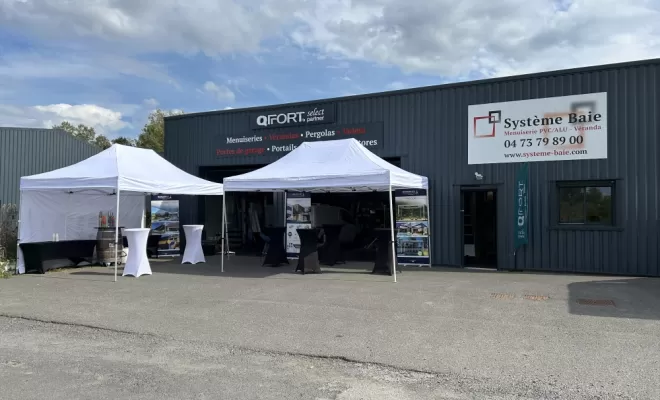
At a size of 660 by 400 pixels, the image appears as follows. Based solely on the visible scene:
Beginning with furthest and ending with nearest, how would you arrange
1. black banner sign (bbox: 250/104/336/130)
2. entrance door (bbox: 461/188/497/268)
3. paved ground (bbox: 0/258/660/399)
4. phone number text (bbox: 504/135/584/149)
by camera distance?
1. black banner sign (bbox: 250/104/336/130)
2. entrance door (bbox: 461/188/497/268)
3. phone number text (bbox: 504/135/584/149)
4. paved ground (bbox: 0/258/660/399)

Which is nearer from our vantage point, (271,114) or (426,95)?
(426,95)

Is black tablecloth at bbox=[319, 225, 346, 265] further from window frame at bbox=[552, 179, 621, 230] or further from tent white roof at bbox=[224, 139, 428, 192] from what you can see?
window frame at bbox=[552, 179, 621, 230]

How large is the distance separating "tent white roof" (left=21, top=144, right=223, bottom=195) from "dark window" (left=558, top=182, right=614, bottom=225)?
915cm

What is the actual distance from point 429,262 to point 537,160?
145 inches

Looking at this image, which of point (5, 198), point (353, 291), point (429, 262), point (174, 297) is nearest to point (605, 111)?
point (429, 262)

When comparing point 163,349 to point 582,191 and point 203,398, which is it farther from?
point 582,191

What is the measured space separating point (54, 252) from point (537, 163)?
12239 millimetres

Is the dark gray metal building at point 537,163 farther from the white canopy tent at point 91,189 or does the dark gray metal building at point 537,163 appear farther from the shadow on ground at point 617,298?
the white canopy tent at point 91,189

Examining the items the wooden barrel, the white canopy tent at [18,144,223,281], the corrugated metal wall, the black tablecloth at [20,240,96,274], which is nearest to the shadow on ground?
the white canopy tent at [18,144,223,281]

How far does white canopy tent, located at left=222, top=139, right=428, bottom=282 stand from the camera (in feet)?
35.9

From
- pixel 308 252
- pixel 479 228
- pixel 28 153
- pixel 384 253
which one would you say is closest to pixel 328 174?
pixel 308 252

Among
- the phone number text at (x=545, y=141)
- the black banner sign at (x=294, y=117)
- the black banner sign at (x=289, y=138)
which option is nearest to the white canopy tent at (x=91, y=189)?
the black banner sign at (x=289, y=138)

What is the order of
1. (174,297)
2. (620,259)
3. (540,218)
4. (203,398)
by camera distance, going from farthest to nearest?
(540,218) < (620,259) < (174,297) < (203,398)

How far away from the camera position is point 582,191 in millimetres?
12562
